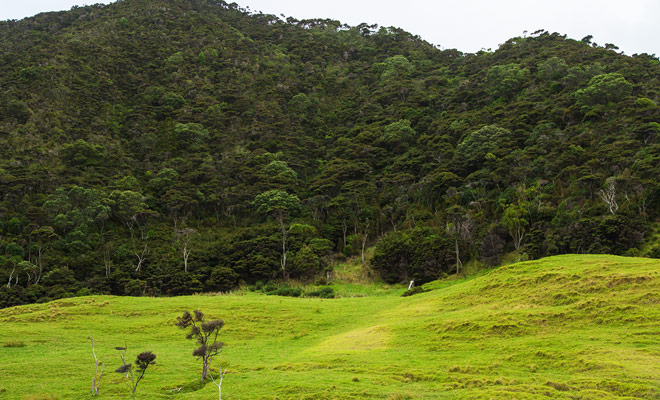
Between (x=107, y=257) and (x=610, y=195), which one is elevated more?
(x=610, y=195)

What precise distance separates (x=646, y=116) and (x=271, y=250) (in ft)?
180

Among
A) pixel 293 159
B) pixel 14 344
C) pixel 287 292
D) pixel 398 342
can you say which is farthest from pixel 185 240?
pixel 398 342

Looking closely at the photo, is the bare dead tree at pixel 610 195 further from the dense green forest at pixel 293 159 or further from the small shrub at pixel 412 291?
the small shrub at pixel 412 291

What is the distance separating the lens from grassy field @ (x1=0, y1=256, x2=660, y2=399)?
18203 mm

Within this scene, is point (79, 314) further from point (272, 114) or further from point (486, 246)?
point (272, 114)

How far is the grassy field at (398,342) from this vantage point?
59.7 feet

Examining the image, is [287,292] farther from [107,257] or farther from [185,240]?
[107,257]

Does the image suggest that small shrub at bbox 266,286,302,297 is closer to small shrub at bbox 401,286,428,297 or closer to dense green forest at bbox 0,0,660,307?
dense green forest at bbox 0,0,660,307

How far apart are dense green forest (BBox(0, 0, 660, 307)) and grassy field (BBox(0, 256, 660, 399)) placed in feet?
51.0

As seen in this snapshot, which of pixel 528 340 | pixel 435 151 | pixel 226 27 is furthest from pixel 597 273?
pixel 226 27

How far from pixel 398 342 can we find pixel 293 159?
7060 centimetres

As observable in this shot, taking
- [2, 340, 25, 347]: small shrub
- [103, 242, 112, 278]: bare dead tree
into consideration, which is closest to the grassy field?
[2, 340, 25, 347]: small shrub

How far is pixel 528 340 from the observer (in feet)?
74.9

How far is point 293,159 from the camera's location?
93938 millimetres
